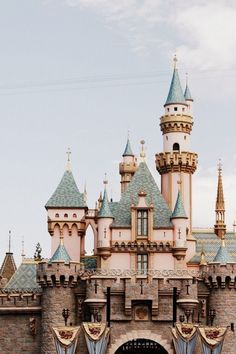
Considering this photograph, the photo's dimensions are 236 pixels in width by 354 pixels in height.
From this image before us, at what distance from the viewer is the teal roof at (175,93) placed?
88.4 meters

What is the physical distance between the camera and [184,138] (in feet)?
289

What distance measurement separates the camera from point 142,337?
257 feet

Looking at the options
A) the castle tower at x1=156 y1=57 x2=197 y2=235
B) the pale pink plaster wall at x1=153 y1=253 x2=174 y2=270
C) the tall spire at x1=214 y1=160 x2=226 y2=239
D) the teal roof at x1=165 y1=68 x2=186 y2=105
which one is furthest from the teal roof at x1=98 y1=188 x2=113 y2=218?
the tall spire at x1=214 y1=160 x2=226 y2=239

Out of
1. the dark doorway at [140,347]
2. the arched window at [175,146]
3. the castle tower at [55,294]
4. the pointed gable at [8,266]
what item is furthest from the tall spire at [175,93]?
the pointed gable at [8,266]

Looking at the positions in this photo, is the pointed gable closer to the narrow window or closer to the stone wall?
the stone wall

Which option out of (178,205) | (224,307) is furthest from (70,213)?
(224,307)

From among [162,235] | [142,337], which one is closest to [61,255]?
[162,235]

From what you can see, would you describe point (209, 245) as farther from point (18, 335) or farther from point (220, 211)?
point (18, 335)

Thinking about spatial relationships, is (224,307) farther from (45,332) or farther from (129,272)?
(45,332)

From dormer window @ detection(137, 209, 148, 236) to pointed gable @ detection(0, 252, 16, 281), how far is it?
25.0m

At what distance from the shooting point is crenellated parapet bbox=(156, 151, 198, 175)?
87062 millimetres

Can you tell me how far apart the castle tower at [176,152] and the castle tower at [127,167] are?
11.8m

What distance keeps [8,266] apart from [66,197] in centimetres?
2113

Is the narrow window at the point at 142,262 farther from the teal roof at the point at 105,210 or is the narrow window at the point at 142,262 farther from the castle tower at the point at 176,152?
the castle tower at the point at 176,152
